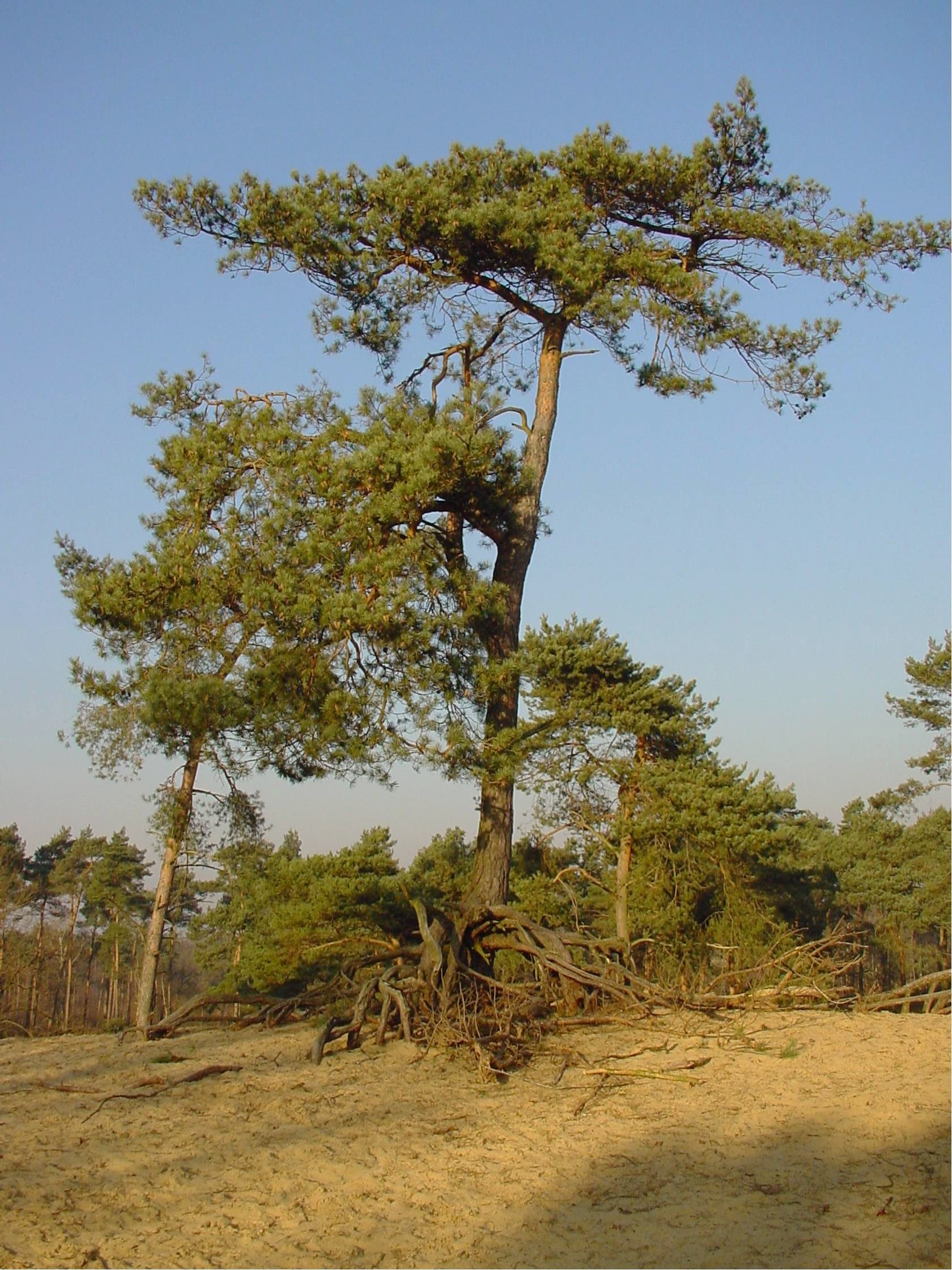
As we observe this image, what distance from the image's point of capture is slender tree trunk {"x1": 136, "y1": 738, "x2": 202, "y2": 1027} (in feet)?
33.0

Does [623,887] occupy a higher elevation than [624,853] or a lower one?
lower

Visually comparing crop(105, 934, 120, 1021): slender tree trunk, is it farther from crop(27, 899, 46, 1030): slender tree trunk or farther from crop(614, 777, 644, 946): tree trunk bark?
crop(614, 777, 644, 946): tree trunk bark

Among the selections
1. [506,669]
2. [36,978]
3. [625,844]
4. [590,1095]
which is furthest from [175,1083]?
[36,978]

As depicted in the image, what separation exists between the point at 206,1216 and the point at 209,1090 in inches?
77.1

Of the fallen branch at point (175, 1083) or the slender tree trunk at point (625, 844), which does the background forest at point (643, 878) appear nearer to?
the slender tree trunk at point (625, 844)

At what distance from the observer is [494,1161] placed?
200 inches

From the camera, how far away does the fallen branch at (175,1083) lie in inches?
236

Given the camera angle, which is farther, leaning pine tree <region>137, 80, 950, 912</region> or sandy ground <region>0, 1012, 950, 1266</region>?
leaning pine tree <region>137, 80, 950, 912</region>

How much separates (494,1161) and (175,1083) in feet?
7.86

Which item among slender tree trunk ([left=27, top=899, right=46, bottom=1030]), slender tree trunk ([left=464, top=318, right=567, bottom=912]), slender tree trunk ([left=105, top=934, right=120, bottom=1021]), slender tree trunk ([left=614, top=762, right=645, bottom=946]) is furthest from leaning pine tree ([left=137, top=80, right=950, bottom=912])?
slender tree trunk ([left=105, top=934, right=120, bottom=1021])

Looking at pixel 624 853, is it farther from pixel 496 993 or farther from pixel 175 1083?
pixel 175 1083

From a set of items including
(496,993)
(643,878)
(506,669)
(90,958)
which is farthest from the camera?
(90,958)

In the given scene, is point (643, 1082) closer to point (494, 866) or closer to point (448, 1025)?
point (448, 1025)

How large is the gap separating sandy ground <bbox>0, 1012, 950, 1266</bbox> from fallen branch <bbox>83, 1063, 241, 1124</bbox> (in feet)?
0.13
